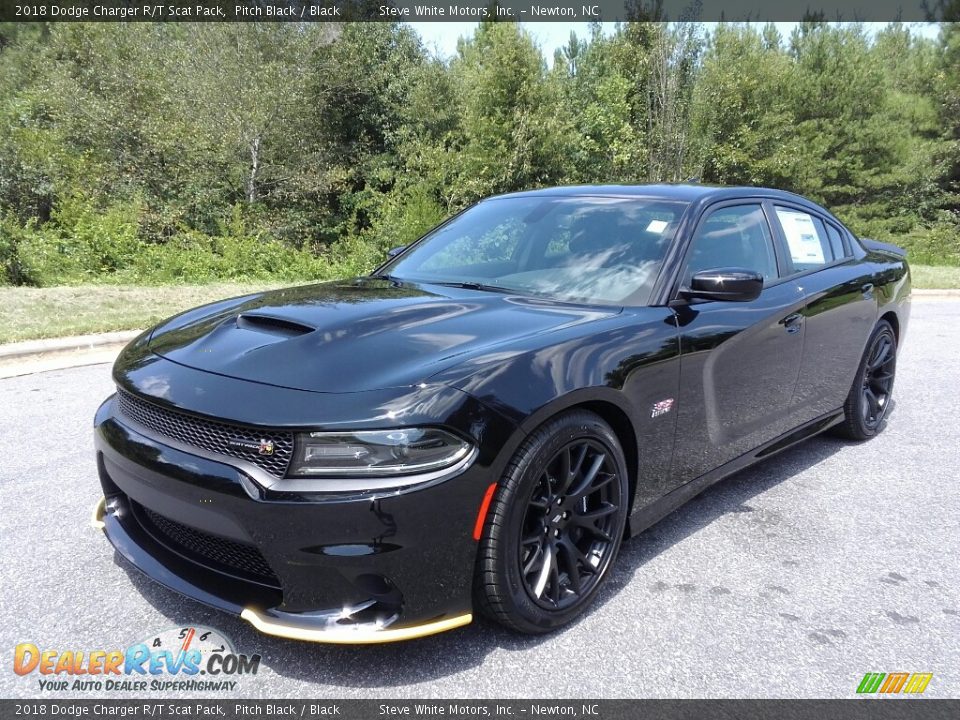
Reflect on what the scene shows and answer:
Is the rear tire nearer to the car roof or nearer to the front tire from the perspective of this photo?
the car roof

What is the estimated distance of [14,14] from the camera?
117ft

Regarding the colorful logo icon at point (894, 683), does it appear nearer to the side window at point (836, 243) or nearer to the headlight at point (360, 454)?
the headlight at point (360, 454)

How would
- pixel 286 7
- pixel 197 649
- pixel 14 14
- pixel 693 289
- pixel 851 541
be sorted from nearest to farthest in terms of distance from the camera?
1. pixel 197 649
2. pixel 693 289
3. pixel 851 541
4. pixel 286 7
5. pixel 14 14

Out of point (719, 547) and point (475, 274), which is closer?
point (719, 547)

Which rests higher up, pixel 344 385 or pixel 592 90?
pixel 592 90

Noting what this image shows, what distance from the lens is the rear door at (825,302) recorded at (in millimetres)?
3908

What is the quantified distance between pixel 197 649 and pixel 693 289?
7.35 ft

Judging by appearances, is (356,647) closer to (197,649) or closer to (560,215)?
(197,649)

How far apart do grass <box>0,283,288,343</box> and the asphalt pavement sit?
416 cm

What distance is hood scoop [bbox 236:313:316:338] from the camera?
2.70 metres

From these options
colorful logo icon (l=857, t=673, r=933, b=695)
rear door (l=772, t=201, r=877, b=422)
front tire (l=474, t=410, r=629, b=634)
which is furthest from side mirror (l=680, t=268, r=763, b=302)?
colorful logo icon (l=857, t=673, r=933, b=695)

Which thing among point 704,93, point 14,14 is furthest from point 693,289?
point 14,14

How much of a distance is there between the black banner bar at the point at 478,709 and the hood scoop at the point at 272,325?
119cm

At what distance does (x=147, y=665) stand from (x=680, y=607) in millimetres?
1813
